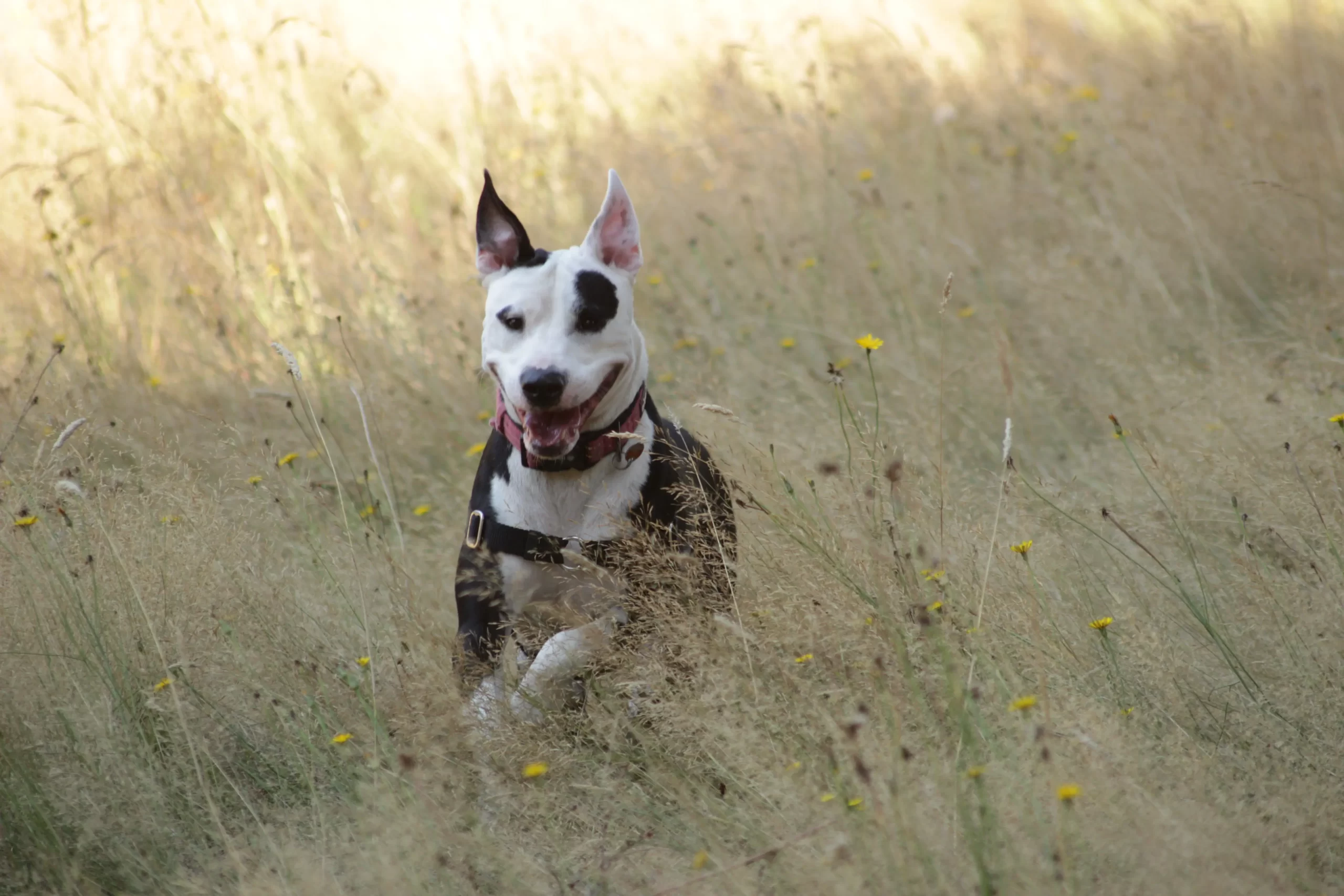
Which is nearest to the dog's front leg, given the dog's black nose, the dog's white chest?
the dog's white chest

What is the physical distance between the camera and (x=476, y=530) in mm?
2746

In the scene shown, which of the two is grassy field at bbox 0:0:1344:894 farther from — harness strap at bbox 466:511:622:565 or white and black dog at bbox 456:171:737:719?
harness strap at bbox 466:511:622:565

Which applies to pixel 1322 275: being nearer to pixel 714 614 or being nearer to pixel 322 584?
pixel 714 614

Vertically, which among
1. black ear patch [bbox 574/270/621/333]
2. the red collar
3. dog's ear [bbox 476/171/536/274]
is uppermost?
dog's ear [bbox 476/171/536/274]

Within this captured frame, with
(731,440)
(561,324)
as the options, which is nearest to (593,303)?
(561,324)

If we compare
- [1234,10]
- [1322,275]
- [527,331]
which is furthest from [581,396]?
[1234,10]

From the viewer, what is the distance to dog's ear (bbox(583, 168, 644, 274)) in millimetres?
2842

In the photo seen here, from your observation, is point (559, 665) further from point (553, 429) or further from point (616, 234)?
point (616, 234)

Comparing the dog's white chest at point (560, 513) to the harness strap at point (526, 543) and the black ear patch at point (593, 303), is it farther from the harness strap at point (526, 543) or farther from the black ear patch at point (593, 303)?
the black ear patch at point (593, 303)

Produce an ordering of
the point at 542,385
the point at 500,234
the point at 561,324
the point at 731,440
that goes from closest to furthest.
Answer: the point at 542,385 → the point at 561,324 → the point at 500,234 → the point at 731,440

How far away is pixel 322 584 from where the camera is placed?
3.14 m

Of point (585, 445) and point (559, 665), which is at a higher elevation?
point (585, 445)

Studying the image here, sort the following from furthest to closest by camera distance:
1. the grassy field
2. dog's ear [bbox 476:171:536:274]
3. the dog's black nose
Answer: dog's ear [bbox 476:171:536:274]
the dog's black nose
the grassy field

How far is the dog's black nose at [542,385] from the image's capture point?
8.27 feet
